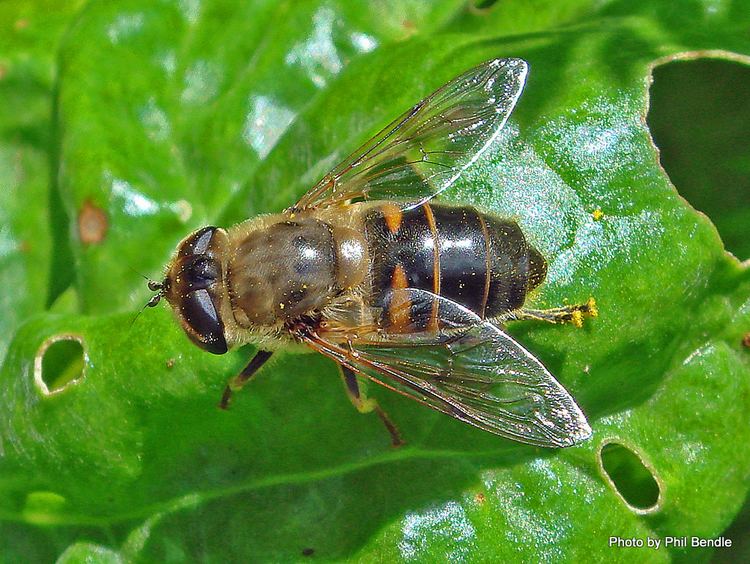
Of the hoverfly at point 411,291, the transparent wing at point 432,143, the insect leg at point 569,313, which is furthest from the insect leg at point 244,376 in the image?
the insect leg at point 569,313

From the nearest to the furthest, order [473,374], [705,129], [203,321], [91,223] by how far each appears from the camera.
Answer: [473,374], [203,321], [705,129], [91,223]

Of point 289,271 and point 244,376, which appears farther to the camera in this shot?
point 244,376

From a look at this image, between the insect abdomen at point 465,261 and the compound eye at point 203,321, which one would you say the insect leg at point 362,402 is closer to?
the insect abdomen at point 465,261

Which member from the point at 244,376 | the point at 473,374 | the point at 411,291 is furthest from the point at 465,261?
the point at 244,376

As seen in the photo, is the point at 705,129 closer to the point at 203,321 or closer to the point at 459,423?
the point at 459,423

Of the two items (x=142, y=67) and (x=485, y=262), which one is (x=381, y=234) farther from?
(x=142, y=67)
